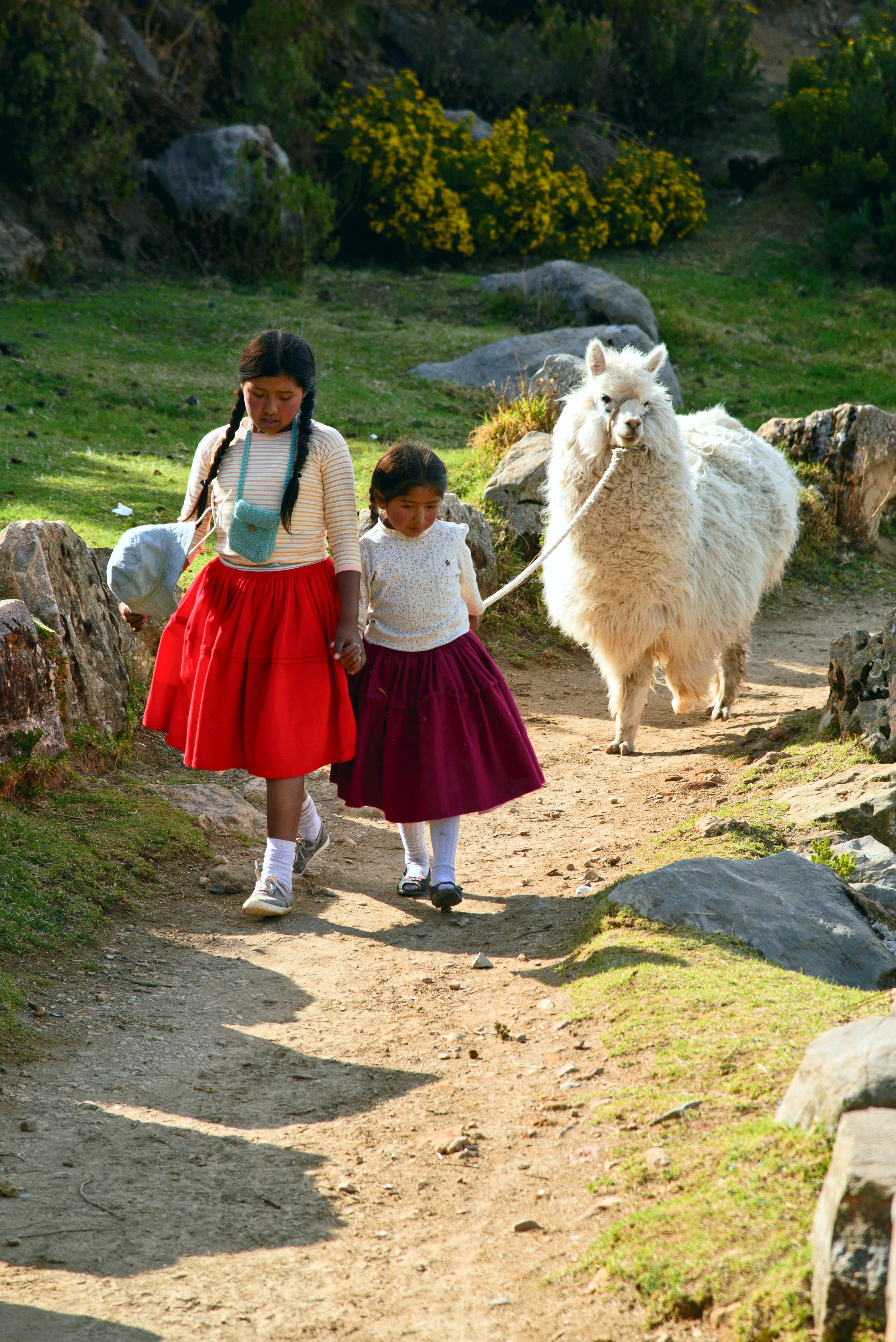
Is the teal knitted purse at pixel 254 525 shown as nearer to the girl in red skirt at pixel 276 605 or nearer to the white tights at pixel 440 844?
the girl in red skirt at pixel 276 605

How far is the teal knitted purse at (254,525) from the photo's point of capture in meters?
4.12

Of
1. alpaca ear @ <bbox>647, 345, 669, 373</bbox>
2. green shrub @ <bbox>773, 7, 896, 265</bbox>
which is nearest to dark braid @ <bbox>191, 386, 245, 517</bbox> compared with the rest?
alpaca ear @ <bbox>647, 345, 669, 373</bbox>

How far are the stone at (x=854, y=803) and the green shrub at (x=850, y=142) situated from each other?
17.3 m

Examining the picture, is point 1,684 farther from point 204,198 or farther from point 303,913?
point 204,198

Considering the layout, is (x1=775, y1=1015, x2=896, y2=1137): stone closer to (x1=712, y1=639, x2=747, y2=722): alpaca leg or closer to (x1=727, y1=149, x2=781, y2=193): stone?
(x1=712, y1=639, x2=747, y2=722): alpaca leg

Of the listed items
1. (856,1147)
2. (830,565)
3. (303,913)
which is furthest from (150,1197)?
(830,565)

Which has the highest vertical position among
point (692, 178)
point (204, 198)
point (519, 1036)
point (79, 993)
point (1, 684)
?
point (692, 178)

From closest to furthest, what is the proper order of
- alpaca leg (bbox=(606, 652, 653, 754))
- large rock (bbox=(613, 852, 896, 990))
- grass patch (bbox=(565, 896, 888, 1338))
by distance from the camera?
grass patch (bbox=(565, 896, 888, 1338)), large rock (bbox=(613, 852, 896, 990)), alpaca leg (bbox=(606, 652, 653, 754))

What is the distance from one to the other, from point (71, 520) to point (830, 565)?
6.76m

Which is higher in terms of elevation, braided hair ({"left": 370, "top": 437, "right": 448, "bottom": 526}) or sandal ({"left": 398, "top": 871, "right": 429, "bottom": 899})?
braided hair ({"left": 370, "top": 437, "right": 448, "bottom": 526})

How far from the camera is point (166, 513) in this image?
26.9 ft

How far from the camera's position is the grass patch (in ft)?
6.74

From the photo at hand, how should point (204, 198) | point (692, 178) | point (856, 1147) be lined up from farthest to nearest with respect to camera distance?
point (692, 178) → point (204, 198) → point (856, 1147)

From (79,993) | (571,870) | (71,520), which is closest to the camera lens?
(79,993)
